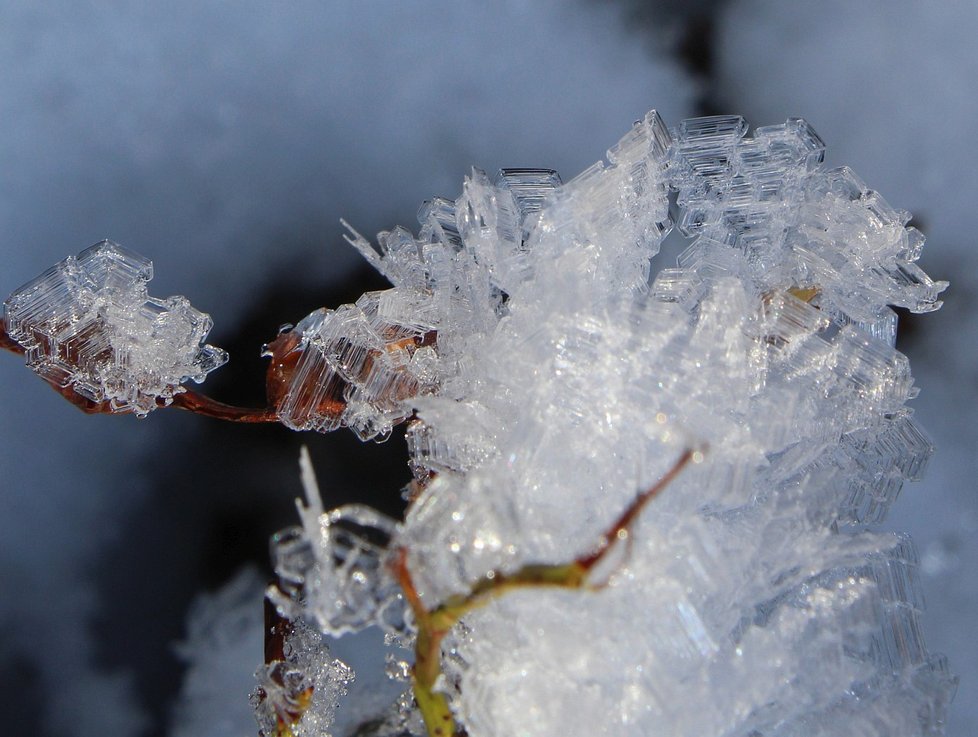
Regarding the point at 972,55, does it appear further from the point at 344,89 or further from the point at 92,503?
the point at 92,503

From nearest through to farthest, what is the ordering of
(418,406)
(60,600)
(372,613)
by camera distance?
1. (372,613)
2. (418,406)
3. (60,600)

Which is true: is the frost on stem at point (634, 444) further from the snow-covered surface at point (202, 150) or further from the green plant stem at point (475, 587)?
the snow-covered surface at point (202, 150)

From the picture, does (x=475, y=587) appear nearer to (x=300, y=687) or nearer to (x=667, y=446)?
(x=667, y=446)

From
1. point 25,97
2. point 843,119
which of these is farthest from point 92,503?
point 843,119

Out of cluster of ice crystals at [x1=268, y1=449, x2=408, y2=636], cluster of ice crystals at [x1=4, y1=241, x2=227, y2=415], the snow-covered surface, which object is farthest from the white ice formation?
the snow-covered surface

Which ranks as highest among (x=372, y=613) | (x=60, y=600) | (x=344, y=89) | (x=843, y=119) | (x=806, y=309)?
(x=344, y=89)

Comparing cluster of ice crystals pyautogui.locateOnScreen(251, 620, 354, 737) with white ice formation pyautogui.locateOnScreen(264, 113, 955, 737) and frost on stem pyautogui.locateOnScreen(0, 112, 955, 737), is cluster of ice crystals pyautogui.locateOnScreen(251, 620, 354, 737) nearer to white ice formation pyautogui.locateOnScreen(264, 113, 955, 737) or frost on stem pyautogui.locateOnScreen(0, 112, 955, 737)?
frost on stem pyautogui.locateOnScreen(0, 112, 955, 737)

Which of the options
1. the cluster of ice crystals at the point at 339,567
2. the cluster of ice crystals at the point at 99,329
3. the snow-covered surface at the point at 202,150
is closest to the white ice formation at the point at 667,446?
the cluster of ice crystals at the point at 339,567
